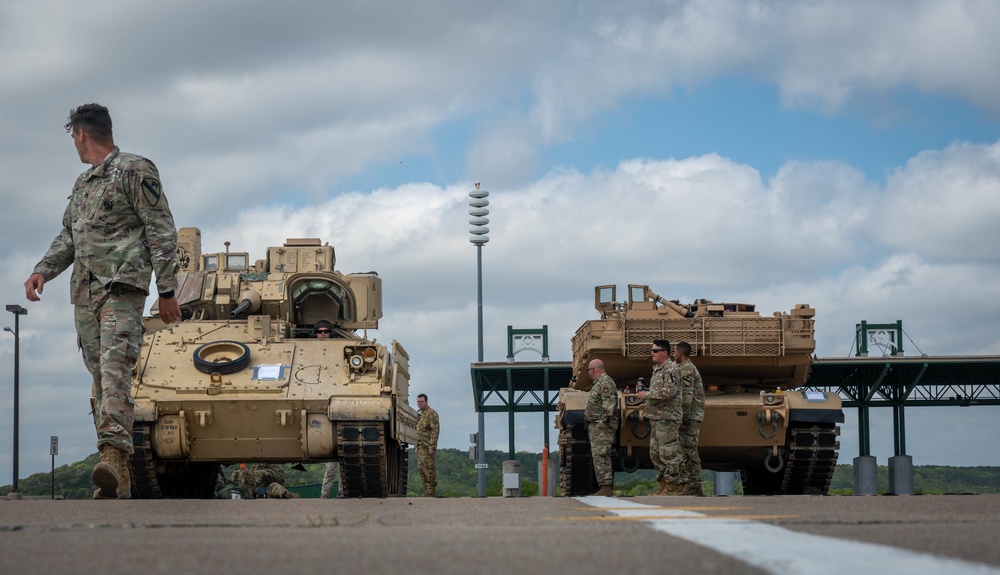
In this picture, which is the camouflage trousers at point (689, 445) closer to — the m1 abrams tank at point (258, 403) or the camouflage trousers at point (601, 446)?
the camouflage trousers at point (601, 446)

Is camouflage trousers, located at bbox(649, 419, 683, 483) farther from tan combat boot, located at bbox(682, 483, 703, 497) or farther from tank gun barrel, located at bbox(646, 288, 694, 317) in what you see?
tank gun barrel, located at bbox(646, 288, 694, 317)

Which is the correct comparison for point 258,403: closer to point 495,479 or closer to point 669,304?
point 669,304

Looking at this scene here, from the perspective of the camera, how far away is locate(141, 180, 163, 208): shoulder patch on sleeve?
976 centimetres

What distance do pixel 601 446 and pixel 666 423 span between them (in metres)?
1.46

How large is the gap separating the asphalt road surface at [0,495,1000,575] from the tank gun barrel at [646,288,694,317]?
10.8 m

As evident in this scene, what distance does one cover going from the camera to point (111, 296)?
31.7 feet

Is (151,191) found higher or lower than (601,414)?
higher

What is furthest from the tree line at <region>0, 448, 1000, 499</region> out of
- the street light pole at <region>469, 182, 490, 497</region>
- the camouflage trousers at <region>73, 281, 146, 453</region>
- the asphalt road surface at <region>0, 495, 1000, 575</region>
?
the asphalt road surface at <region>0, 495, 1000, 575</region>

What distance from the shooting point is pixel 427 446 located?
21.7m

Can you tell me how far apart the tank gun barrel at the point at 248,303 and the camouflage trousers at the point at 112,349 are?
351 inches

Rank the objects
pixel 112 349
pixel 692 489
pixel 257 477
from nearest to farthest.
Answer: pixel 112 349 < pixel 692 489 < pixel 257 477

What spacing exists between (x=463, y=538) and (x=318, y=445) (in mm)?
11301

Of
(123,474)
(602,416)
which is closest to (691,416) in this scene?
(602,416)

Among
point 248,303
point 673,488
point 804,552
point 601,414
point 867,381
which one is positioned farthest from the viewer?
point 867,381
